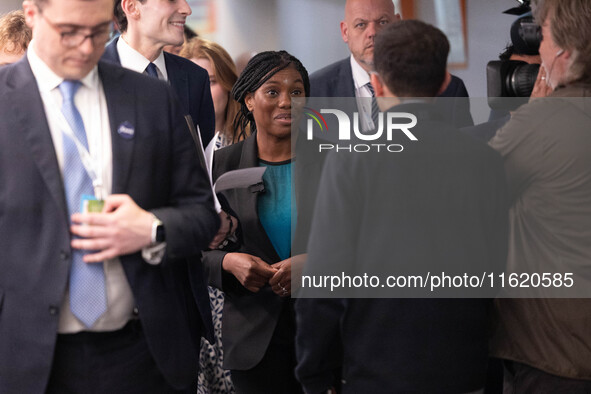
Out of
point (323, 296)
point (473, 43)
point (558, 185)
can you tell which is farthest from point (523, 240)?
point (473, 43)

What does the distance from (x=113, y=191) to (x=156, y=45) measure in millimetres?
1264

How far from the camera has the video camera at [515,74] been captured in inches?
97.1

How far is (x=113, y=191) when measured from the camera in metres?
1.63

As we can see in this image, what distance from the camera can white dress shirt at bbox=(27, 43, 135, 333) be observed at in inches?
63.8

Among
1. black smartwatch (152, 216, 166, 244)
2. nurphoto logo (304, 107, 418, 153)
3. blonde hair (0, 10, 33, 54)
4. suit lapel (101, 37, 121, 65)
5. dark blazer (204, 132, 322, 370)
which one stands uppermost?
blonde hair (0, 10, 33, 54)

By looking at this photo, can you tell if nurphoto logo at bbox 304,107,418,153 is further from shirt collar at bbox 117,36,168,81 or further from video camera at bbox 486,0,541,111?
shirt collar at bbox 117,36,168,81

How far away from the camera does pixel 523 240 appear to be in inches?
77.3

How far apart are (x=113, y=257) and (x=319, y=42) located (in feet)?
7.45

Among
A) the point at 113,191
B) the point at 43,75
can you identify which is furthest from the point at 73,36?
the point at 113,191

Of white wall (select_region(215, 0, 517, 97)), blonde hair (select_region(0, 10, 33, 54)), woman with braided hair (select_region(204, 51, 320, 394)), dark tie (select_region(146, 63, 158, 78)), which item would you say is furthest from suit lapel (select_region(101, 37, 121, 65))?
white wall (select_region(215, 0, 517, 97))

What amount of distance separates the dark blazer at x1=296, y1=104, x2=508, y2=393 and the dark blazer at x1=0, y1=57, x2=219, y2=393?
0.31 metres

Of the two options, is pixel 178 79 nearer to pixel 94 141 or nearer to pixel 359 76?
pixel 359 76

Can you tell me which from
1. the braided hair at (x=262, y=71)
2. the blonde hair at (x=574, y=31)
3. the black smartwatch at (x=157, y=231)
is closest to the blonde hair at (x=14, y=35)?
the braided hair at (x=262, y=71)

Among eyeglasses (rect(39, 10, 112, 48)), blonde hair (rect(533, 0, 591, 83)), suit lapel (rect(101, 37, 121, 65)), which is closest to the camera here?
eyeglasses (rect(39, 10, 112, 48))
